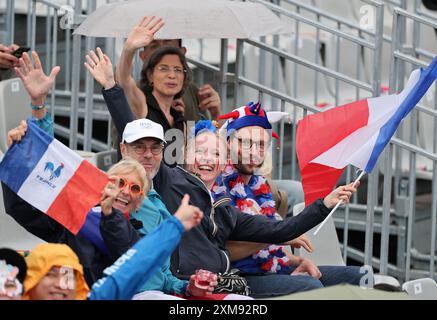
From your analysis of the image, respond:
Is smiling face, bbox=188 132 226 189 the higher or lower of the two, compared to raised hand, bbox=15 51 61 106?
lower

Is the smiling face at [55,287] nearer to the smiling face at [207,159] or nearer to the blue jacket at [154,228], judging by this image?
the blue jacket at [154,228]

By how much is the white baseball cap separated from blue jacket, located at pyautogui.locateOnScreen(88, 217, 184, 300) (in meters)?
1.61

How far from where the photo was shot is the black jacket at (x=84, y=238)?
641 cm

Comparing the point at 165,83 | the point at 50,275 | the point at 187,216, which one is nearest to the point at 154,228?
the point at 50,275

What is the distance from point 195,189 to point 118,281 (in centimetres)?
183

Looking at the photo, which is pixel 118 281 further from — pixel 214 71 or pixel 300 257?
pixel 214 71

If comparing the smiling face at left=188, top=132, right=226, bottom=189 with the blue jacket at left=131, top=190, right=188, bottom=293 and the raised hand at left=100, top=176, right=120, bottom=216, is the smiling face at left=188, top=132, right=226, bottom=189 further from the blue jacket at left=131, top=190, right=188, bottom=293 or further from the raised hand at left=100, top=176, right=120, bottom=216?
the raised hand at left=100, top=176, right=120, bottom=216

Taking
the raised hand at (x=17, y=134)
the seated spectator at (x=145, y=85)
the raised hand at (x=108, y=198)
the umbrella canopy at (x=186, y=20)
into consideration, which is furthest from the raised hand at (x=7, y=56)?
the raised hand at (x=108, y=198)

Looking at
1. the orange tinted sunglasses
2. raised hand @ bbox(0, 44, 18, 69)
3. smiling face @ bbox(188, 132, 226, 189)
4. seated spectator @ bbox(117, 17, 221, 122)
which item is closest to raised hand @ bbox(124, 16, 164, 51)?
seated spectator @ bbox(117, 17, 221, 122)

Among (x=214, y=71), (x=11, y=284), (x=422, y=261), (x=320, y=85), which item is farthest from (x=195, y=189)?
(x=320, y=85)

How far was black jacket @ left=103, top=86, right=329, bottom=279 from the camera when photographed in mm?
7211

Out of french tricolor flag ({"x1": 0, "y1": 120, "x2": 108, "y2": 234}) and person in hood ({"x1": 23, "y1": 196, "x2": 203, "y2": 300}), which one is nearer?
person in hood ({"x1": 23, "y1": 196, "x2": 203, "y2": 300})

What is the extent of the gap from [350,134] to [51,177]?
1.89m
